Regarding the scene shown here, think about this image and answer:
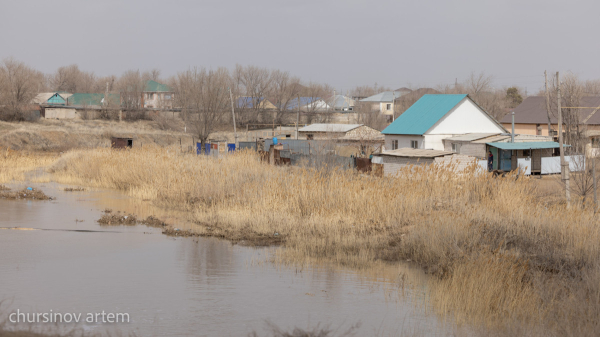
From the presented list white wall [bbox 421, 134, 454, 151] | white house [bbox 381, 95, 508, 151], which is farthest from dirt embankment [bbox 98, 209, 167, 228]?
white wall [bbox 421, 134, 454, 151]

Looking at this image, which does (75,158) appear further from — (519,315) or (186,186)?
(519,315)

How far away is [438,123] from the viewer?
3662 cm

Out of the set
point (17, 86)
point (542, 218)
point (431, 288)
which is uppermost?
point (17, 86)

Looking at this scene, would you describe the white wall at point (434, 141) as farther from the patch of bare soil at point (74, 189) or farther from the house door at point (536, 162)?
the patch of bare soil at point (74, 189)

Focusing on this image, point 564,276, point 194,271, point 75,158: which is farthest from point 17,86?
point 564,276

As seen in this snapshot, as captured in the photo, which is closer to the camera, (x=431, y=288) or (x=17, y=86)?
(x=431, y=288)

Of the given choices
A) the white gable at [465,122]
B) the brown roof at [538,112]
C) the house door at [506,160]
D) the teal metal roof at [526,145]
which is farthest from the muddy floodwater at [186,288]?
the brown roof at [538,112]

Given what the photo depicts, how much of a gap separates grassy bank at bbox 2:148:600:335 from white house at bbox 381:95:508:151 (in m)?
17.5

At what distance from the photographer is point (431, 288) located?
34.6 feet

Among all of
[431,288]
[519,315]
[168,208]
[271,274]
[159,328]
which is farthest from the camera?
[168,208]

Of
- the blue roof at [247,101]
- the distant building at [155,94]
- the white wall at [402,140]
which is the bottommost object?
the white wall at [402,140]

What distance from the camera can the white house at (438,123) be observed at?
3659 centimetres

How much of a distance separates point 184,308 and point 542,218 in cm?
920

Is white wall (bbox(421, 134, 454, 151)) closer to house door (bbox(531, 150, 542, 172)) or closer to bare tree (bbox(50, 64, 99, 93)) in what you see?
house door (bbox(531, 150, 542, 172))
